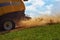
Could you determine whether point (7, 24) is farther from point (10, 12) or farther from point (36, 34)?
point (36, 34)

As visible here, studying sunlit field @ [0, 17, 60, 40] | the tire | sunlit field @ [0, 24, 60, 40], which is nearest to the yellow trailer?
the tire

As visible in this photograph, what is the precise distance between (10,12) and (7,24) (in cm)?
52

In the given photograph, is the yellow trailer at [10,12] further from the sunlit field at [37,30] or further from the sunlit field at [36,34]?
the sunlit field at [36,34]

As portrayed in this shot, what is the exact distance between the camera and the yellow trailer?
12.3 metres

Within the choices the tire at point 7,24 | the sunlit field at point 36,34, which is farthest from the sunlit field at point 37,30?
the tire at point 7,24

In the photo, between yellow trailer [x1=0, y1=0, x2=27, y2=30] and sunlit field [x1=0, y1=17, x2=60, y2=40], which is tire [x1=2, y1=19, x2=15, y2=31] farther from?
sunlit field [x1=0, y1=17, x2=60, y2=40]

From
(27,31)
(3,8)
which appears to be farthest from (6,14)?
(27,31)

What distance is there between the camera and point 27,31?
12.1 m

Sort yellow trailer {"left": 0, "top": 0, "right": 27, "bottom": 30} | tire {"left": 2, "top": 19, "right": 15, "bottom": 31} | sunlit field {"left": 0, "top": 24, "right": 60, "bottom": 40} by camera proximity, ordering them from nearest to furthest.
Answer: sunlit field {"left": 0, "top": 24, "right": 60, "bottom": 40}
yellow trailer {"left": 0, "top": 0, "right": 27, "bottom": 30}
tire {"left": 2, "top": 19, "right": 15, "bottom": 31}

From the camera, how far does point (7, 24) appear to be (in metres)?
12.5

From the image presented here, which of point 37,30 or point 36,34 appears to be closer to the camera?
point 36,34

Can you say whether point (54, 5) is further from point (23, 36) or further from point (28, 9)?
point (23, 36)

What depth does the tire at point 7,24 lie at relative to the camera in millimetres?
12477

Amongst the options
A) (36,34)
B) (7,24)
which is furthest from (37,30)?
(7,24)
